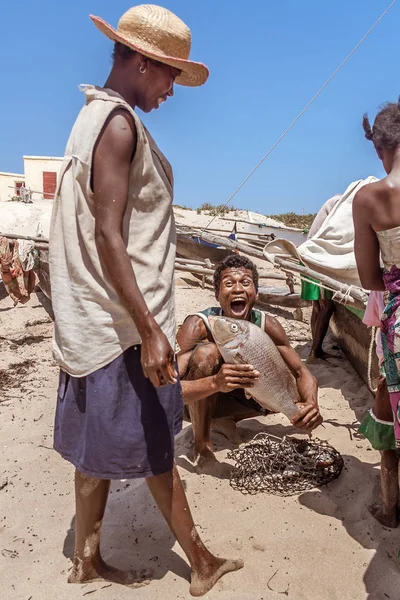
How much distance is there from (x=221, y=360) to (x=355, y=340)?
2.28 metres

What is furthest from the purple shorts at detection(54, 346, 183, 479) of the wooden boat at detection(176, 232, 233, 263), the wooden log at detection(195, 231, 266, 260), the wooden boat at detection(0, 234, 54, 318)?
the wooden boat at detection(176, 232, 233, 263)

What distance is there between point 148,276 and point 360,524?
1658mm

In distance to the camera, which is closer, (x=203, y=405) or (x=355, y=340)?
(x=203, y=405)

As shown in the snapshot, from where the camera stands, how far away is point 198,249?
419 inches

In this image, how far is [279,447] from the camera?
312cm

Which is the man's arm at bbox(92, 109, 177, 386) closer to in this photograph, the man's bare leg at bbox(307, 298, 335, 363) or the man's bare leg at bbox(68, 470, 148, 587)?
the man's bare leg at bbox(68, 470, 148, 587)

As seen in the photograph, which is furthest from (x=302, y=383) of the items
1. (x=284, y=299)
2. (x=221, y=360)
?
(x=284, y=299)

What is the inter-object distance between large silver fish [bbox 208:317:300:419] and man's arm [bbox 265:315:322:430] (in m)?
0.06

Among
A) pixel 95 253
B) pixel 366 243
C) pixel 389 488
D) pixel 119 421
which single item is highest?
pixel 366 243

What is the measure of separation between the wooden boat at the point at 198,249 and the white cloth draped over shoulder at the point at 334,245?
5307 mm

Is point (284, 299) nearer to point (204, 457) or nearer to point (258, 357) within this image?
point (204, 457)

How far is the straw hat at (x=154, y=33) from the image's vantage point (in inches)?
67.5

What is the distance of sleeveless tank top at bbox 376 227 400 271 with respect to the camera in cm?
191

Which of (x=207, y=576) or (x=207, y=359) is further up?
(x=207, y=359)
